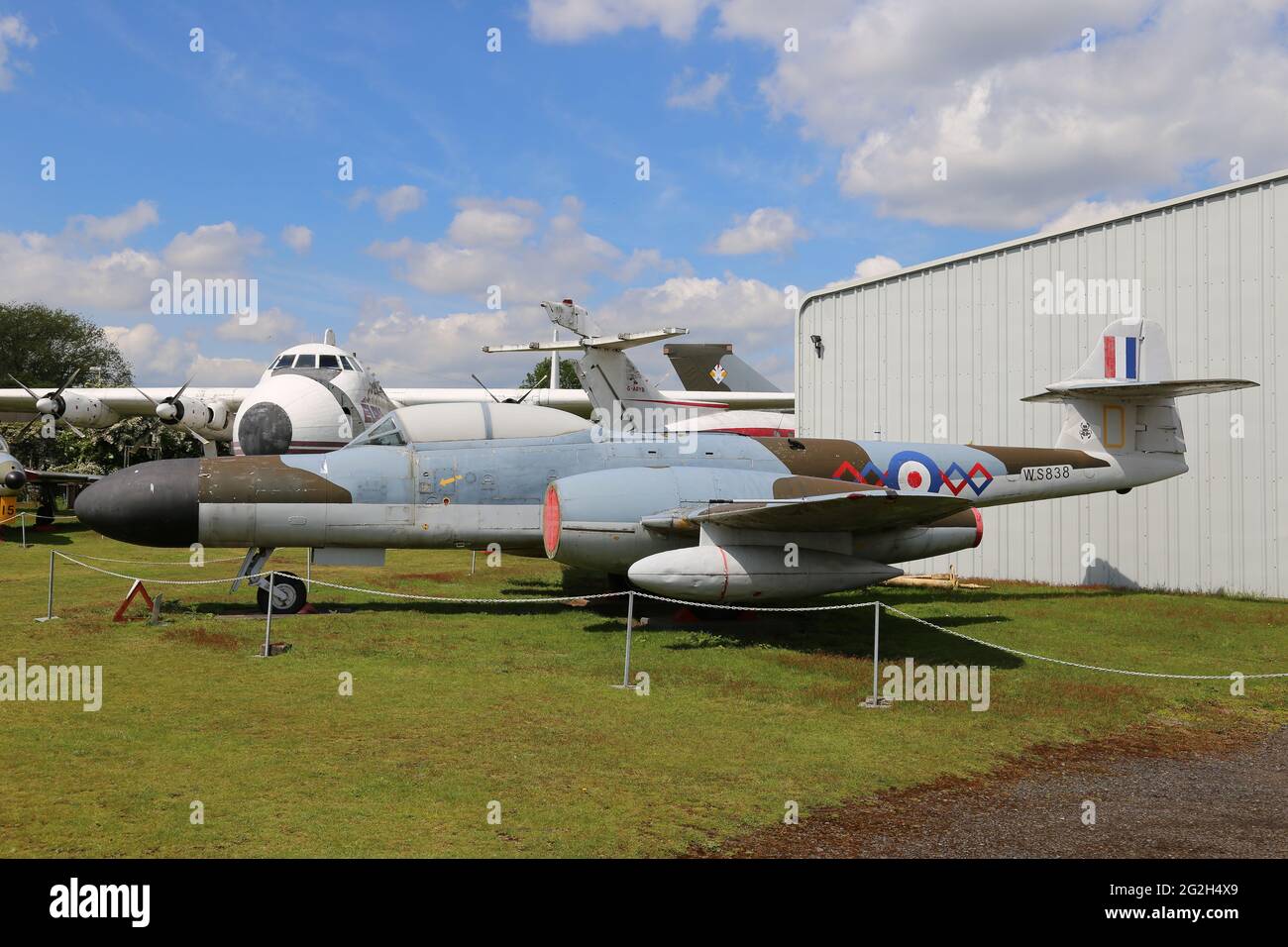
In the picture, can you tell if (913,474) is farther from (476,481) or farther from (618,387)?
(618,387)

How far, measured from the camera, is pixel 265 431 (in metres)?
19.5

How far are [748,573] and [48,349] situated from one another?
7944 centimetres

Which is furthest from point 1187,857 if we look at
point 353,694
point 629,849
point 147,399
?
point 147,399

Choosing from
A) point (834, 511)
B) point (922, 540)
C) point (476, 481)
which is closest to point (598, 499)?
point (476, 481)

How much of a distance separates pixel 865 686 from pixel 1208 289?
11509 mm

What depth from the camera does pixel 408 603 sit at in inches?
504

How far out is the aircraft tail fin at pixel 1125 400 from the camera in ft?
45.9

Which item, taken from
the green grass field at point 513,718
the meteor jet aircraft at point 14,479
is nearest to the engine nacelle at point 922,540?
the green grass field at point 513,718

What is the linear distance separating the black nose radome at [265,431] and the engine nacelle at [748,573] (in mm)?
12264

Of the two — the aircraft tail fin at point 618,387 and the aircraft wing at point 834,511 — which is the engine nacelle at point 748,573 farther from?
the aircraft tail fin at point 618,387

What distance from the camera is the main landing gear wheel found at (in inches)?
457

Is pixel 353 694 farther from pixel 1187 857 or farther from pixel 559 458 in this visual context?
pixel 1187 857

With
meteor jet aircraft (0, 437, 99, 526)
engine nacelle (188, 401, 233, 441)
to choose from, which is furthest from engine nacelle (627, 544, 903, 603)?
engine nacelle (188, 401, 233, 441)
